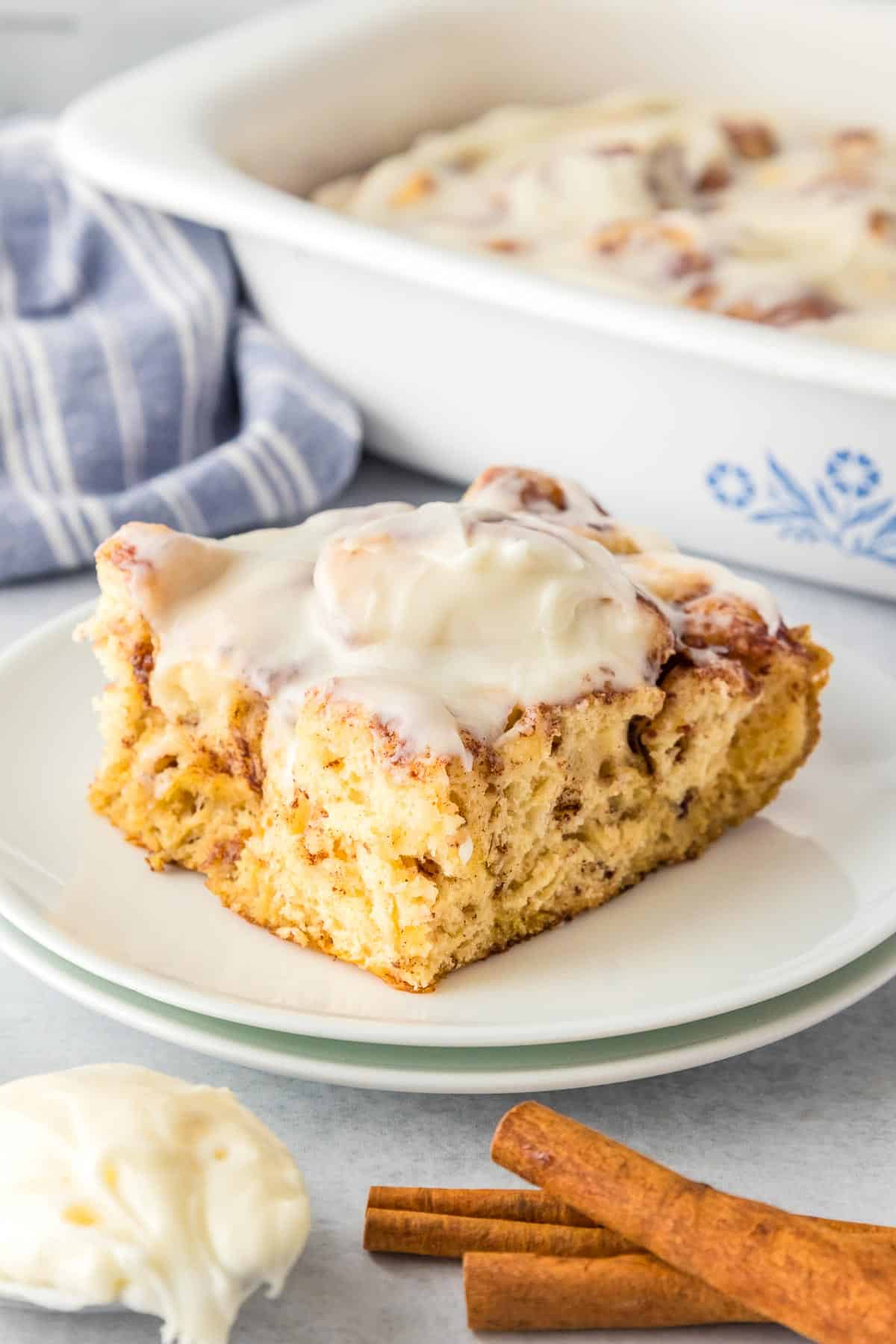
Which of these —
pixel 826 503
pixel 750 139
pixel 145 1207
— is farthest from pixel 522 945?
pixel 750 139

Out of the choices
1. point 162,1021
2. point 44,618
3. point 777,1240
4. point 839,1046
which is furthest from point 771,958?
point 44,618

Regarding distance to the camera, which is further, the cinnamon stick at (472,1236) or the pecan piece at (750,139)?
the pecan piece at (750,139)

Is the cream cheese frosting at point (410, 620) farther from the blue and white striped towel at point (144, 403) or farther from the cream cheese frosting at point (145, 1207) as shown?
the blue and white striped towel at point (144, 403)

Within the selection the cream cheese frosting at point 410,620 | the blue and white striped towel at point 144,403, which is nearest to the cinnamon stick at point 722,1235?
the cream cheese frosting at point 410,620

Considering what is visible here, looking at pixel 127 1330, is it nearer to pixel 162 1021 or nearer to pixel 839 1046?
pixel 162 1021

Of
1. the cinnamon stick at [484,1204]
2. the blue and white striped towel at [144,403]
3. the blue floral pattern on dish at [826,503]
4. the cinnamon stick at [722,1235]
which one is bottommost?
the blue and white striped towel at [144,403]

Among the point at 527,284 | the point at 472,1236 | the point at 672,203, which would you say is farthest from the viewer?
the point at 672,203

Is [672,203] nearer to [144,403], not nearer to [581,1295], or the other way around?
[144,403]

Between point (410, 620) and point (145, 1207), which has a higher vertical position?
point (410, 620)
